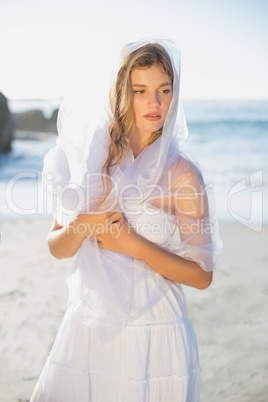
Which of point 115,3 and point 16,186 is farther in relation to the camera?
point 115,3

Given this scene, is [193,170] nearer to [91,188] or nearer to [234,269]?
[91,188]

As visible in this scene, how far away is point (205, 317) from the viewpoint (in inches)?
156

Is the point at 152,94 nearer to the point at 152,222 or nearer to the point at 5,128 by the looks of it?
the point at 152,222

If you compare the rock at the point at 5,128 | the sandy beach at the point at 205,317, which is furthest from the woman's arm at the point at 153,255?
the rock at the point at 5,128

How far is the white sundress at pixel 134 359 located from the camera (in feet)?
5.73

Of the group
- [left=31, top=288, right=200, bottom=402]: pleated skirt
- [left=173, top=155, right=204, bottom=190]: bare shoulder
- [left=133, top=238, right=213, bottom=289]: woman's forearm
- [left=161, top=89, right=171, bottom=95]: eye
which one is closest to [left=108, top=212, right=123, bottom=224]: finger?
[left=133, top=238, right=213, bottom=289]: woman's forearm

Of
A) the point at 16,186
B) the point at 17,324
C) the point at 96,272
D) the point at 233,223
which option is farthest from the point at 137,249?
the point at 16,186

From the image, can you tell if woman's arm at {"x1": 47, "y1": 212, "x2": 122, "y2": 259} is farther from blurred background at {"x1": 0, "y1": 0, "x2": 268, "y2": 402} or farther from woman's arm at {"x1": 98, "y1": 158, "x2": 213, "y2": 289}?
blurred background at {"x1": 0, "y1": 0, "x2": 268, "y2": 402}

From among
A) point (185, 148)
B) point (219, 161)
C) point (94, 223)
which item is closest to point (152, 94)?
point (94, 223)

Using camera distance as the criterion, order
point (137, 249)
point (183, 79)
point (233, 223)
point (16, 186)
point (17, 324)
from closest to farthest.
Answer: point (137, 249), point (17, 324), point (233, 223), point (16, 186), point (183, 79)

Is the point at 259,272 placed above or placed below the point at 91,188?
below

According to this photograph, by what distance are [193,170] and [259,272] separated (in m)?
3.49

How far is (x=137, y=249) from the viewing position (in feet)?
5.59

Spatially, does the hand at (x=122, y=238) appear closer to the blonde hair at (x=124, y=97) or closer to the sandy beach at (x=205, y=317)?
the blonde hair at (x=124, y=97)
